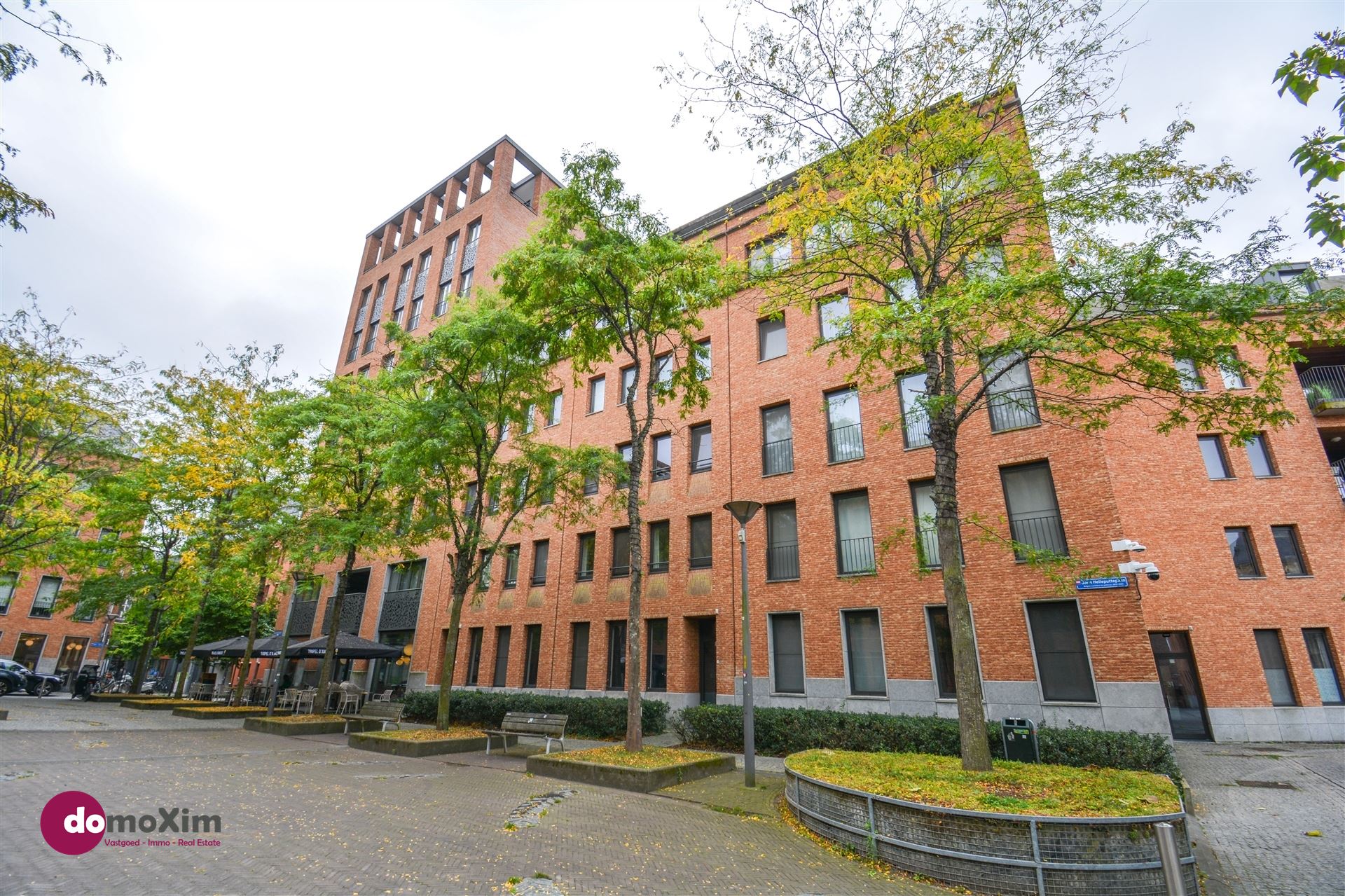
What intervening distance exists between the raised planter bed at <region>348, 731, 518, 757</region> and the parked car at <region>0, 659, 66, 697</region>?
84.1 ft

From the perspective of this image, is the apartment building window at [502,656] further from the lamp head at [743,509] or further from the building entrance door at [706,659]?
the lamp head at [743,509]

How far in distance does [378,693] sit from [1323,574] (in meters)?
33.5

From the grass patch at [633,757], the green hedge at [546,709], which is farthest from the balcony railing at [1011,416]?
the green hedge at [546,709]

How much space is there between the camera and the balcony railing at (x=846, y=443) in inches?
624

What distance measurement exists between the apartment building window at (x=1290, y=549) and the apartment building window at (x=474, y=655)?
26.3 m

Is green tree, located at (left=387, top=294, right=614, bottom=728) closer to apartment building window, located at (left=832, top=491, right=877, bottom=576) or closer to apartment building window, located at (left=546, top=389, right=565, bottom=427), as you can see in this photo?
apartment building window, located at (left=832, top=491, right=877, bottom=576)

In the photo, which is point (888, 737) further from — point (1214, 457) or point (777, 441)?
point (1214, 457)

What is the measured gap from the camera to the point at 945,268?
39.1 feet

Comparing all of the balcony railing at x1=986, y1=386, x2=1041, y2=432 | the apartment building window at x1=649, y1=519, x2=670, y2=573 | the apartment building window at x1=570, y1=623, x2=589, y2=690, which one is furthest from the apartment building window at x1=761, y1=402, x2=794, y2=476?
the apartment building window at x1=570, y1=623, x2=589, y2=690

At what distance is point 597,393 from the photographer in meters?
22.4

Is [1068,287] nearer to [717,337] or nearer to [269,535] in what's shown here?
[717,337]

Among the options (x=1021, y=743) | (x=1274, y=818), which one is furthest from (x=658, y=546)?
(x=1274, y=818)

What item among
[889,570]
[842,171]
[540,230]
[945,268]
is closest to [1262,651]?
[889,570]

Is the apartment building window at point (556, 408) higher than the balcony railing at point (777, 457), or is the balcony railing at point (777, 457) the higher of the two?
the apartment building window at point (556, 408)
